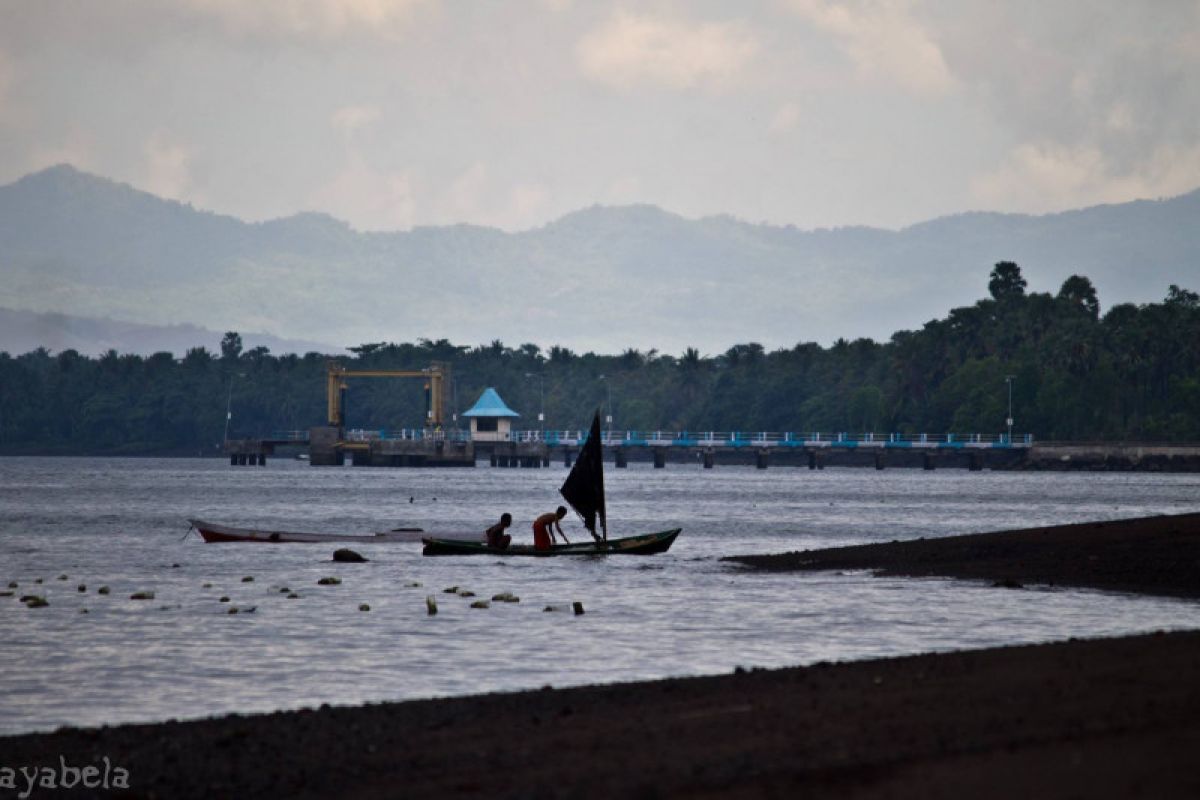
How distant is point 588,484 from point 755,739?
128ft

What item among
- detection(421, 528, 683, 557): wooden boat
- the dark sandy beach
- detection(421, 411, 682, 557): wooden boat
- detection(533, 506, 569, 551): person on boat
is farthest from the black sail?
the dark sandy beach

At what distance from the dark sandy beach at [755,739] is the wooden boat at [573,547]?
29.8 m

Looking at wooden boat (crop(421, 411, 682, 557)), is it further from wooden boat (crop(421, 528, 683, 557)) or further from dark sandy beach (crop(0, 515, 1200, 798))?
dark sandy beach (crop(0, 515, 1200, 798))

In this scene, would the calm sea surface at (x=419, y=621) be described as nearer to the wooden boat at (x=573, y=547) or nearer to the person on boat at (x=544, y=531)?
the wooden boat at (x=573, y=547)

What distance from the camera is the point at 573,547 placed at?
53719 millimetres

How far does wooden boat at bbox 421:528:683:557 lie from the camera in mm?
53969

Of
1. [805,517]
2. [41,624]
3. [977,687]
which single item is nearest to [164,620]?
[41,624]

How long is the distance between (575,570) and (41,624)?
1868cm

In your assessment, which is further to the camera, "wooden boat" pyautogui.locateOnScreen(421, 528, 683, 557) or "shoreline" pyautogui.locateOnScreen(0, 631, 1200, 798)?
"wooden boat" pyautogui.locateOnScreen(421, 528, 683, 557)

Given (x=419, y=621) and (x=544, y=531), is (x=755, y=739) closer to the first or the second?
(x=419, y=621)

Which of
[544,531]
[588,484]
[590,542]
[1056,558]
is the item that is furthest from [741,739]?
[588,484]

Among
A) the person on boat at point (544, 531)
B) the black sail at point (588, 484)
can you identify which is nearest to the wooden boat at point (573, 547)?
the person on boat at point (544, 531)

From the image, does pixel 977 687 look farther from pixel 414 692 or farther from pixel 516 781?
pixel 414 692

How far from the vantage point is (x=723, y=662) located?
2823 centimetres
